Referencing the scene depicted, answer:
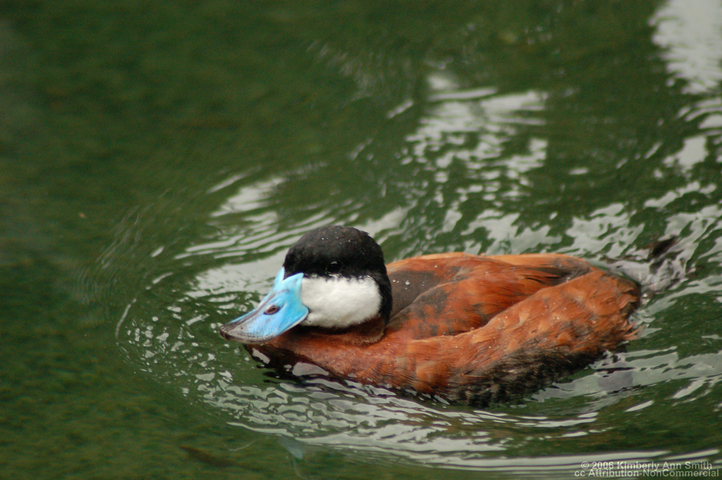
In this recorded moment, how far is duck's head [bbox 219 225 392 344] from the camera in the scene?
4.13 metres

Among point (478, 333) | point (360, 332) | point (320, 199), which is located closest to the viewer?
point (478, 333)

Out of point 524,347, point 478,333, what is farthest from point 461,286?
point 524,347

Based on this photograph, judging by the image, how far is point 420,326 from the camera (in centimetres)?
415

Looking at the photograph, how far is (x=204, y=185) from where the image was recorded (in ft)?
20.2

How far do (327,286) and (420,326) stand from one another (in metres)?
0.57

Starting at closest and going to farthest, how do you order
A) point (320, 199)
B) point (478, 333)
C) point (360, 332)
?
point (478, 333) → point (360, 332) → point (320, 199)

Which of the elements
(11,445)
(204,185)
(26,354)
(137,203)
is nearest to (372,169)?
(204,185)

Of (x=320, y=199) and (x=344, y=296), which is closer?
(x=344, y=296)

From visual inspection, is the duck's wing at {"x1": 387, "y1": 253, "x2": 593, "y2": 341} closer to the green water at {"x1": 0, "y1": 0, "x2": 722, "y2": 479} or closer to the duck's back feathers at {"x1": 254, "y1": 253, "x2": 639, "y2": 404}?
the duck's back feathers at {"x1": 254, "y1": 253, "x2": 639, "y2": 404}

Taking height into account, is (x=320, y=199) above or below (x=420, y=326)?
above

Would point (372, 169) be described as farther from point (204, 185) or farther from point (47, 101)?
point (47, 101)

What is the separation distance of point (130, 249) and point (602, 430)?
3481 millimetres

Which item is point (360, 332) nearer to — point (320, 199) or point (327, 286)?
point (327, 286)

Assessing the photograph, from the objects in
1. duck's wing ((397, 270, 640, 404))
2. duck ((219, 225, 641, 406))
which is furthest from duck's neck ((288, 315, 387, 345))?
duck's wing ((397, 270, 640, 404))
